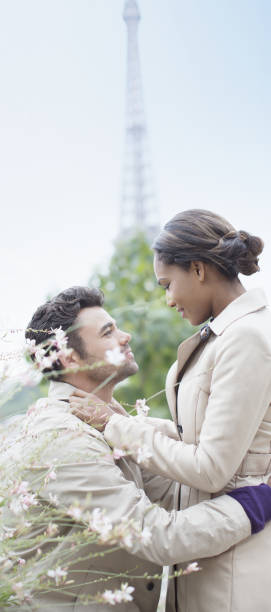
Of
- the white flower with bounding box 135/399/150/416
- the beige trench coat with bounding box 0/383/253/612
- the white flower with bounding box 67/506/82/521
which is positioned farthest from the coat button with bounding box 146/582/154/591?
the white flower with bounding box 67/506/82/521

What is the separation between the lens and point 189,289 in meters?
2.04

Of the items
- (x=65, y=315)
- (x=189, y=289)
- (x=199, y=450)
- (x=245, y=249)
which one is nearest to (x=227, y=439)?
(x=199, y=450)

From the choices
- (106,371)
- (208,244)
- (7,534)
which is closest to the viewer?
(7,534)

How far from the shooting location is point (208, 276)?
203cm

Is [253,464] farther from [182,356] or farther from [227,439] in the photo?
[182,356]

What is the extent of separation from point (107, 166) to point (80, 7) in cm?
792

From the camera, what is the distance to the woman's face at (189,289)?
203 centimetres

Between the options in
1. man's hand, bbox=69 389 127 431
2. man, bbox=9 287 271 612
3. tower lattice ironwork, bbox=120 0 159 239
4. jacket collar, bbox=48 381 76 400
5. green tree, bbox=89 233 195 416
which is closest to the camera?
man, bbox=9 287 271 612

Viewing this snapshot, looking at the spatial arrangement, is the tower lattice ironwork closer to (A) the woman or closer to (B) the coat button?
(A) the woman

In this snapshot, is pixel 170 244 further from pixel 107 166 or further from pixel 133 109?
pixel 107 166

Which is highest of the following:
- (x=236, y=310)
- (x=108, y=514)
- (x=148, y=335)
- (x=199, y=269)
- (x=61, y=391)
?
(x=199, y=269)

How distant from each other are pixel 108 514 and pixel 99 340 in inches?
27.9

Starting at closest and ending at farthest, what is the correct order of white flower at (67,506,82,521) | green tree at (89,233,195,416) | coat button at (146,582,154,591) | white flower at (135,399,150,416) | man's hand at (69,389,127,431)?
1. white flower at (67,506,82,521)
2. white flower at (135,399,150,416)
3. man's hand at (69,389,127,431)
4. coat button at (146,582,154,591)
5. green tree at (89,233,195,416)

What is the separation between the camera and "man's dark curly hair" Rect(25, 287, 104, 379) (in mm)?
2305
